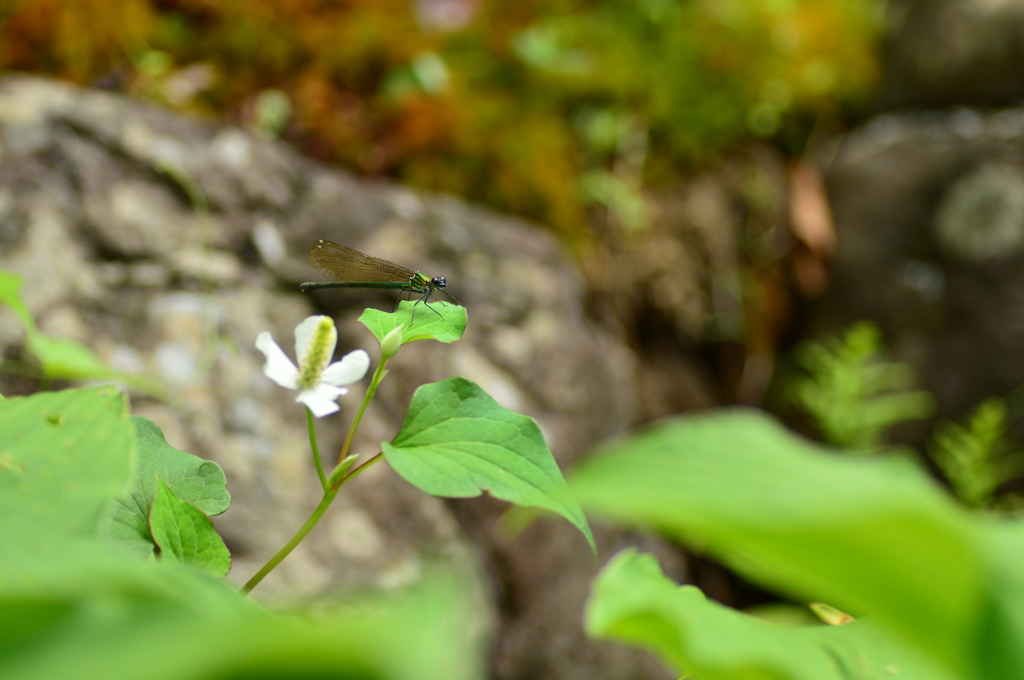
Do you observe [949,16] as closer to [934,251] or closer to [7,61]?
[934,251]

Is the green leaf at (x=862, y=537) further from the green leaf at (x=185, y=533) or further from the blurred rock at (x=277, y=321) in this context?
the blurred rock at (x=277, y=321)

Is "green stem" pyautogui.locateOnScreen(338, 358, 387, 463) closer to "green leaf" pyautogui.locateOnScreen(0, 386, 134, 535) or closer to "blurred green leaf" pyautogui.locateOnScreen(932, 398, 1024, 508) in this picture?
"green leaf" pyautogui.locateOnScreen(0, 386, 134, 535)

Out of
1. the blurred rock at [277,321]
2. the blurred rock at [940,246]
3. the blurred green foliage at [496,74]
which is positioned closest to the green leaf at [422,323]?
the blurred rock at [277,321]

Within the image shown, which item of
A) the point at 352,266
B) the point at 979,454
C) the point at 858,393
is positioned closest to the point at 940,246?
the point at 858,393

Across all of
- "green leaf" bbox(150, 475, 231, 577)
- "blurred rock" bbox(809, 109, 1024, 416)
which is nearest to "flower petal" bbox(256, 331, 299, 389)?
"green leaf" bbox(150, 475, 231, 577)

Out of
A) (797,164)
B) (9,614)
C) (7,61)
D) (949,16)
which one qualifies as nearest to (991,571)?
(9,614)
